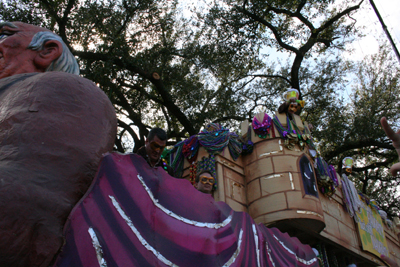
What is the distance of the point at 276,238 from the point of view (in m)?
3.55

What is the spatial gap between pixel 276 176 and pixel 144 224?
417cm

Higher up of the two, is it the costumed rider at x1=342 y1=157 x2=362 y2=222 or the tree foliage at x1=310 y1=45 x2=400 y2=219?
the tree foliage at x1=310 y1=45 x2=400 y2=219

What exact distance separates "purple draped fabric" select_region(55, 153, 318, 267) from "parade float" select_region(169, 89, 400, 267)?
2744 mm

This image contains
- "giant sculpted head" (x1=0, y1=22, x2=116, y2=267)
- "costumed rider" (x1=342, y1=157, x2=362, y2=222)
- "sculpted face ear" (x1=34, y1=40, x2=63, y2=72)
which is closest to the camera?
"giant sculpted head" (x1=0, y1=22, x2=116, y2=267)

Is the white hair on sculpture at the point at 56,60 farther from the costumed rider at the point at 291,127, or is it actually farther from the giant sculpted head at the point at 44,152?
the costumed rider at the point at 291,127

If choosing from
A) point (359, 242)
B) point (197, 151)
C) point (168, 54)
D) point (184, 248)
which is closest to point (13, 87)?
point (184, 248)

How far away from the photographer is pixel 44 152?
6.04 ft

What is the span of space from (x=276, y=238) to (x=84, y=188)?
88.4 inches

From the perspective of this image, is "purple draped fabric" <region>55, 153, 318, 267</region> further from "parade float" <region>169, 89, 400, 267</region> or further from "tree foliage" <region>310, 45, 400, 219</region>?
"tree foliage" <region>310, 45, 400, 219</region>

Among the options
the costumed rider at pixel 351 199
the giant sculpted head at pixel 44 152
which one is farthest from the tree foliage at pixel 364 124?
the giant sculpted head at pixel 44 152

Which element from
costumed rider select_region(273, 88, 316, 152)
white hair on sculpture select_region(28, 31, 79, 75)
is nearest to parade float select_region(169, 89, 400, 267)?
costumed rider select_region(273, 88, 316, 152)

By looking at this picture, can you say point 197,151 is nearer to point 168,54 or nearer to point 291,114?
point 291,114

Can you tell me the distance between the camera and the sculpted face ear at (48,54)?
2.64 m

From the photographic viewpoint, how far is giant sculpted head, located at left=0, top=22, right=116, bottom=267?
5.28 ft
